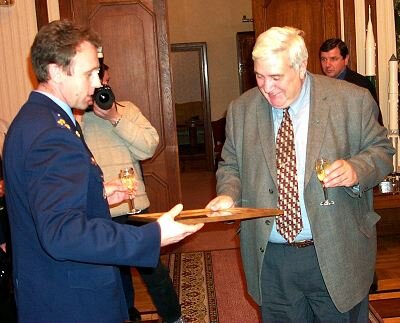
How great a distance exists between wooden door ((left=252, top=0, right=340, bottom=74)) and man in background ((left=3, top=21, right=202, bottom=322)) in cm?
435

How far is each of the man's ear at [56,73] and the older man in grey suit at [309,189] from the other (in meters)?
0.81

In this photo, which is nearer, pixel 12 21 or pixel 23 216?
pixel 23 216

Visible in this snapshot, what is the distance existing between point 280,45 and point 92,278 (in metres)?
1.12

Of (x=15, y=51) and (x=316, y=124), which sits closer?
(x=316, y=124)

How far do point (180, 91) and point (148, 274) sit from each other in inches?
339

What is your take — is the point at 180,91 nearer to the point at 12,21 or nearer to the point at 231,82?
the point at 231,82

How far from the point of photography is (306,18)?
586 cm

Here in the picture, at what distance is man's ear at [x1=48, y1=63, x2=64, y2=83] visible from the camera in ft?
5.64

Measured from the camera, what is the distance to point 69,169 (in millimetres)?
1579

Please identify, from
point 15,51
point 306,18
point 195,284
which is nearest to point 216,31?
point 306,18

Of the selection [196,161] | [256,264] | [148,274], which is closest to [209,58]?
[196,161]

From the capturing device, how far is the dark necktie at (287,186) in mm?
2271

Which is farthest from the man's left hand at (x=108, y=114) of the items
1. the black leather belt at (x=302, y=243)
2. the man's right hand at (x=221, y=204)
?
the black leather belt at (x=302, y=243)

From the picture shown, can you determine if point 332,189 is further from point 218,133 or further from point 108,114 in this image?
point 218,133
